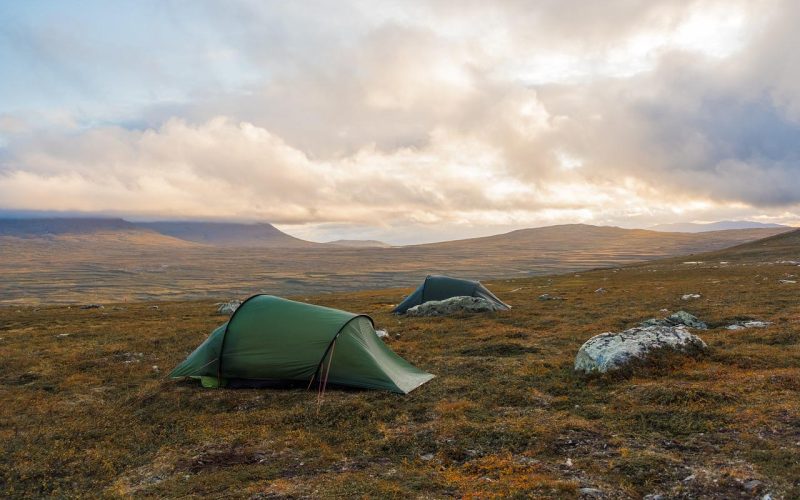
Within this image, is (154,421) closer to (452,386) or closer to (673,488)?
(452,386)

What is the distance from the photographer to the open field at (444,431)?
7785 mm

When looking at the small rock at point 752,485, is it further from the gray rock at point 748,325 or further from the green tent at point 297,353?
the gray rock at point 748,325

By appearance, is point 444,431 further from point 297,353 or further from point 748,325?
point 748,325

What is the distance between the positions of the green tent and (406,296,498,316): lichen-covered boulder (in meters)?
14.1

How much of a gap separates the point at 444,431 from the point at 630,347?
6668 mm

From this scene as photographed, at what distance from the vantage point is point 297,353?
1419 centimetres

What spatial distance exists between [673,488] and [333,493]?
207 inches

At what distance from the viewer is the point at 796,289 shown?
29875 mm

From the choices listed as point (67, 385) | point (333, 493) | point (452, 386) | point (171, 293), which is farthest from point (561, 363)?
point (171, 293)


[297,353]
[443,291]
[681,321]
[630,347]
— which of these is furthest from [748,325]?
[297,353]

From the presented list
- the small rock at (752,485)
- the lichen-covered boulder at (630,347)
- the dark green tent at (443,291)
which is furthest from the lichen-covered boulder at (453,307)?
the small rock at (752,485)

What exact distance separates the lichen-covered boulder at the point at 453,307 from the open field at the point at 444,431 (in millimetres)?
11112

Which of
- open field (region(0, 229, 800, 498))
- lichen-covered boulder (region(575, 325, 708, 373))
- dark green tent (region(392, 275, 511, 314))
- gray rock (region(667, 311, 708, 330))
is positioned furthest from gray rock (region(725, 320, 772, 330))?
dark green tent (region(392, 275, 511, 314))

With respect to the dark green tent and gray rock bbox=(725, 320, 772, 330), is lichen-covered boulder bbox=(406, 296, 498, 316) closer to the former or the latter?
the dark green tent
